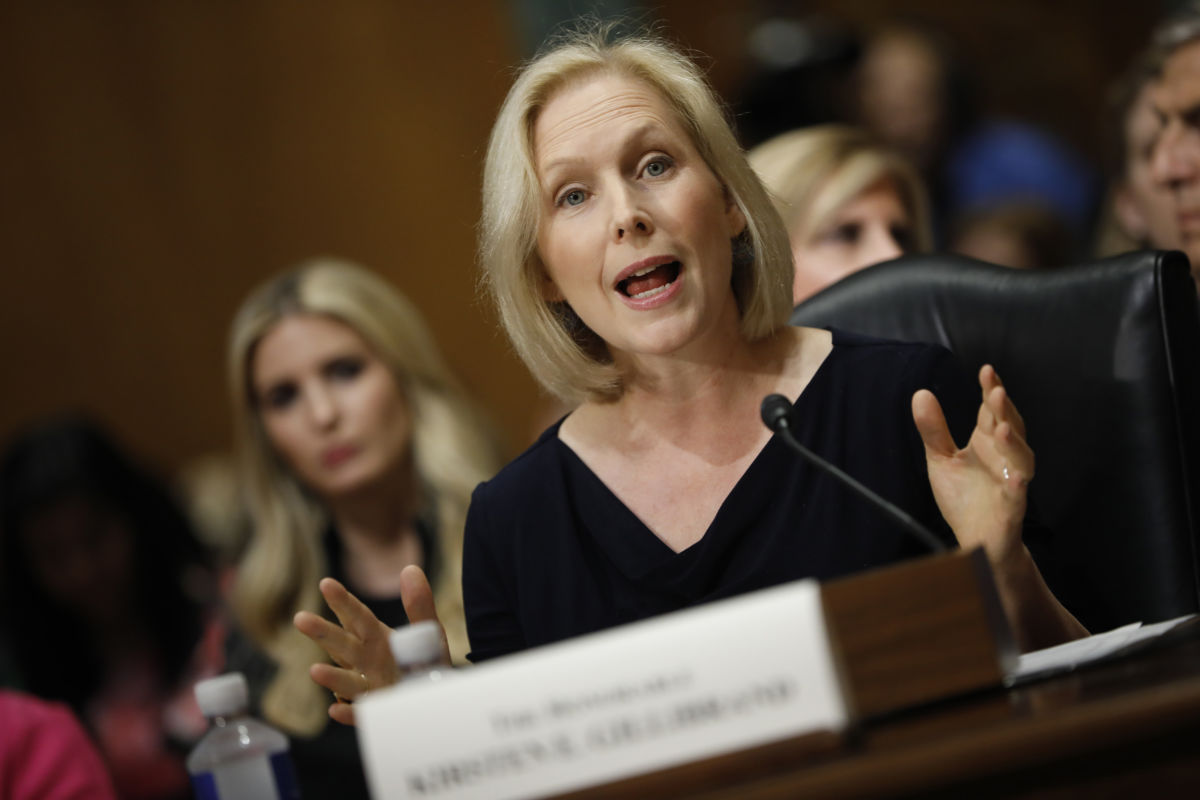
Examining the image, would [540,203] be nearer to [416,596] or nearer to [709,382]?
[709,382]

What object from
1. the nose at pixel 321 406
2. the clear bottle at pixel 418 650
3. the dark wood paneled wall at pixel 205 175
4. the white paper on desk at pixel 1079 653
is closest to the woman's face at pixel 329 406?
the nose at pixel 321 406

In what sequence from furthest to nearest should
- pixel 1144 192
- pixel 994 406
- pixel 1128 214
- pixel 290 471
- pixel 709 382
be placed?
pixel 290 471 → pixel 1128 214 → pixel 1144 192 → pixel 709 382 → pixel 994 406

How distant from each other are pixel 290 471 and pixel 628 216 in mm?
1517

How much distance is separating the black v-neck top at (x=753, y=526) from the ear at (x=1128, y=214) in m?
1.01

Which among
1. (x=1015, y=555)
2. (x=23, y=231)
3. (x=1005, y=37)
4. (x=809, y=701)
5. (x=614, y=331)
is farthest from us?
(x=1005, y=37)

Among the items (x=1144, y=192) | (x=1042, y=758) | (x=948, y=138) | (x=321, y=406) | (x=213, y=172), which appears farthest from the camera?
(x=213, y=172)

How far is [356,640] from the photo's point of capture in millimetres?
1485

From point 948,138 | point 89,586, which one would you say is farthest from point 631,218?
point 948,138

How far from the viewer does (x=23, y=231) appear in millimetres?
4781

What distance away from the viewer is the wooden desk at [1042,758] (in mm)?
871

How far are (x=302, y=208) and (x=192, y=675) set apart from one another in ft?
7.18

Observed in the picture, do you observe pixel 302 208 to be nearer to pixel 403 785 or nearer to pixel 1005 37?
pixel 1005 37

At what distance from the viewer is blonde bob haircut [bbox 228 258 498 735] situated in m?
2.69

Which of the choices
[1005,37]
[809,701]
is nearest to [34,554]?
[809,701]
